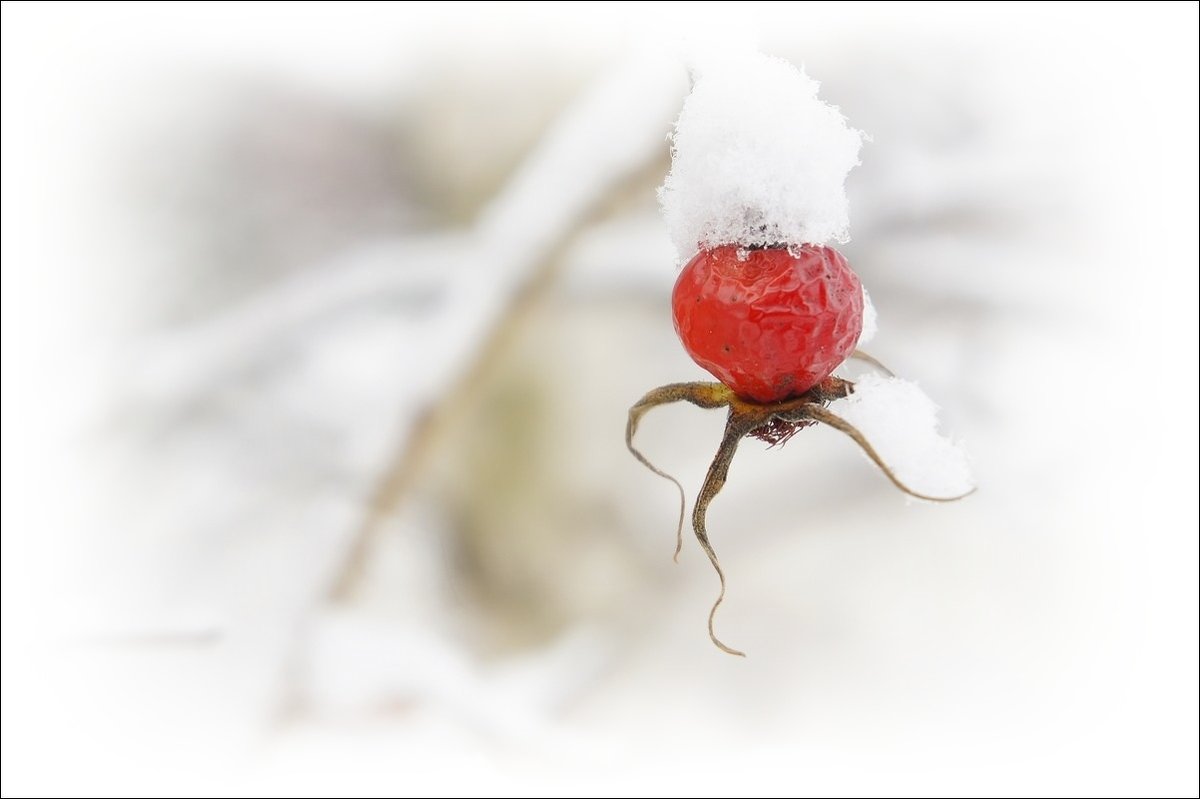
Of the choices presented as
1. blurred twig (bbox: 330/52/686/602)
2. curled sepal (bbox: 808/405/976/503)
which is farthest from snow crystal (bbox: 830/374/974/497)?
blurred twig (bbox: 330/52/686/602)

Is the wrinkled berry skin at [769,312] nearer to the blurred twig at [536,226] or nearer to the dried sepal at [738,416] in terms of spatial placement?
the dried sepal at [738,416]

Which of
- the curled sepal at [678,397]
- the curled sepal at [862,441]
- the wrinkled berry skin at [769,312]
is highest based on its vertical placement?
the wrinkled berry skin at [769,312]

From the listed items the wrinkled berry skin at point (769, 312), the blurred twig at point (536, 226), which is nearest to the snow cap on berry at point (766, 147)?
the wrinkled berry skin at point (769, 312)

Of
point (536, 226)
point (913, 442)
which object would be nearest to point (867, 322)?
point (913, 442)

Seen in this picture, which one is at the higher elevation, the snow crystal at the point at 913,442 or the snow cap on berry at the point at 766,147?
the snow cap on berry at the point at 766,147

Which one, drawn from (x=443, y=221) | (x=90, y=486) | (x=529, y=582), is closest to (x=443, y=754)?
(x=529, y=582)

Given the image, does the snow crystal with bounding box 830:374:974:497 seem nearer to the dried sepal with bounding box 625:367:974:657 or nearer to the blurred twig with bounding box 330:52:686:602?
the dried sepal with bounding box 625:367:974:657
